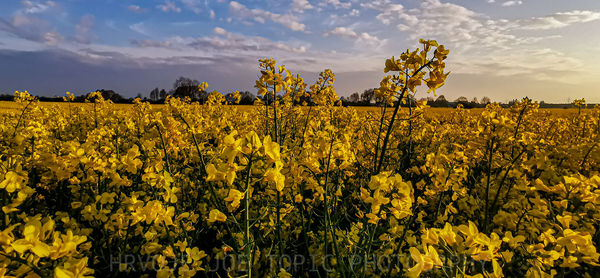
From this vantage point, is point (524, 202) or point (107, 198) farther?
point (524, 202)

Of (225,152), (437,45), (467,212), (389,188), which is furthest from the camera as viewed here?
(467,212)

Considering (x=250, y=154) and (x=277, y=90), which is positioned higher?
(x=277, y=90)

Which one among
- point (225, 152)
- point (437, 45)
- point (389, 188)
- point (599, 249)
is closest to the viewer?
point (225, 152)

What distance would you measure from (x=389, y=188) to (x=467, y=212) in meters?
2.52

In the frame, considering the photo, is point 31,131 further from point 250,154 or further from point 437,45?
point 437,45

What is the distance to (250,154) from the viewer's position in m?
1.32

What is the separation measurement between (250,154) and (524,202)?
3.51 meters

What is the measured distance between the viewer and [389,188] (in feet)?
4.96

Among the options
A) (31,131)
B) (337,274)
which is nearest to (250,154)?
(337,274)

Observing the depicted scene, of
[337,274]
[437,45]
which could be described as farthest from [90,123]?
[437,45]

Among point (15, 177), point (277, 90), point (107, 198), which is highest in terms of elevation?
point (277, 90)

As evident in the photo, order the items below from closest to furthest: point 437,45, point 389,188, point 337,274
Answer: point 389,188
point 437,45
point 337,274

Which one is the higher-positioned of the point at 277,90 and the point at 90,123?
the point at 277,90

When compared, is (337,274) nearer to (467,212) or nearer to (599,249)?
(467,212)
